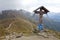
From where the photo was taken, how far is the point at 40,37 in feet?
86.5

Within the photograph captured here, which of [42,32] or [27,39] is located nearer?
[27,39]

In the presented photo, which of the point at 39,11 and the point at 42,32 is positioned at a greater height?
the point at 39,11

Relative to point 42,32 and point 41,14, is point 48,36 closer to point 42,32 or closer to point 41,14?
point 42,32

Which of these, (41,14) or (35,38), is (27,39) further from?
(41,14)

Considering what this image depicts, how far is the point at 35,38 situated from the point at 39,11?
3.85 m

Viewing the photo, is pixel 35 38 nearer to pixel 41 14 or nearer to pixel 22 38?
pixel 22 38

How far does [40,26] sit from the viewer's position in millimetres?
27516

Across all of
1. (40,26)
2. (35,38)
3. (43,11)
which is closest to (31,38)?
(35,38)

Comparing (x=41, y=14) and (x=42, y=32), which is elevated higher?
(x=41, y=14)

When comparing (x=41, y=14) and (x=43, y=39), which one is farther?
(x=41, y=14)

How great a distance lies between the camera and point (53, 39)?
84.6 ft

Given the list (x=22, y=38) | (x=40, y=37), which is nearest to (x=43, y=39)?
(x=40, y=37)

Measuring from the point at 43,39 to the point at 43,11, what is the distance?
4.11 meters

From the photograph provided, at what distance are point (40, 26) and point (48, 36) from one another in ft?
5.20
